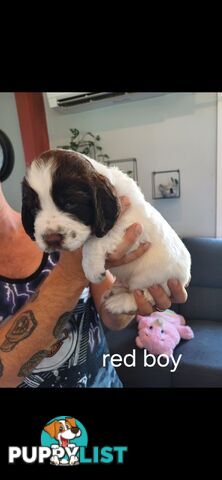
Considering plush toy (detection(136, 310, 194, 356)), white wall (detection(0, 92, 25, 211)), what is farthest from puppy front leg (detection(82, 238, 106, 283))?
white wall (detection(0, 92, 25, 211))

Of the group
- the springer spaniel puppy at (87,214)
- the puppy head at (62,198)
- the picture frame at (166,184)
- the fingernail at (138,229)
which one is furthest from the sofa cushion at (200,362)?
the puppy head at (62,198)

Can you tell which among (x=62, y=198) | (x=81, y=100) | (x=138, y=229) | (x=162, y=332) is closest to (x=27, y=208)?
(x=62, y=198)

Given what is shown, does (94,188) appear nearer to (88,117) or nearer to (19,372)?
(19,372)

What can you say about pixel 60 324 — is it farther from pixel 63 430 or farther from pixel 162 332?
pixel 162 332
